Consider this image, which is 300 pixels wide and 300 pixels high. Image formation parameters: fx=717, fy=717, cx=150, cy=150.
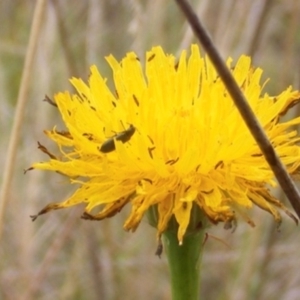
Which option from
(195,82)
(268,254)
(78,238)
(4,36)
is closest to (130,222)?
(195,82)

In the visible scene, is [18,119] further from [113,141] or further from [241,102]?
[241,102]

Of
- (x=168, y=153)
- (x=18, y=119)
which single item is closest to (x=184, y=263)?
(x=168, y=153)

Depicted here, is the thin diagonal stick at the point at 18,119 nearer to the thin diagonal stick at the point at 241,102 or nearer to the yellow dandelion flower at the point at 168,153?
the yellow dandelion flower at the point at 168,153

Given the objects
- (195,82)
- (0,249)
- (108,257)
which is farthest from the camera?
(0,249)

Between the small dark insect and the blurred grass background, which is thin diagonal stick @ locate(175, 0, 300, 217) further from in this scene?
the blurred grass background

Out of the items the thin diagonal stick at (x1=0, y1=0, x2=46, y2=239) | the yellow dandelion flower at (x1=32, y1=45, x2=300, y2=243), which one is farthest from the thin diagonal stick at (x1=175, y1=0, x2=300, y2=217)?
the thin diagonal stick at (x1=0, y1=0, x2=46, y2=239)

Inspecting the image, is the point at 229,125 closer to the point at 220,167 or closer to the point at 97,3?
the point at 220,167

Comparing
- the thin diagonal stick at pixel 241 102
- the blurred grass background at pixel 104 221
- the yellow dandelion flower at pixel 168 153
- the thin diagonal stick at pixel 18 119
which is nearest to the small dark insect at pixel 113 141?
the yellow dandelion flower at pixel 168 153
